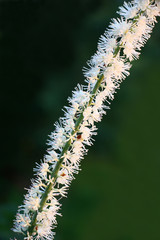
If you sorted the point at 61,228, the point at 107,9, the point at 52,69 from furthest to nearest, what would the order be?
1. the point at 52,69
2. the point at 107,9
3. the point at 61,228

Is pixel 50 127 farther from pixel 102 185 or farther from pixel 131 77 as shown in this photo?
pixel 102 185

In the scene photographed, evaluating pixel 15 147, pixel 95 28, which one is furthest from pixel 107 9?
pixel 15 147

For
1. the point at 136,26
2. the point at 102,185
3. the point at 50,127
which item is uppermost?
the point at 50,127

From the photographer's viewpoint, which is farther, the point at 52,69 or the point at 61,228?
the point at 52,69

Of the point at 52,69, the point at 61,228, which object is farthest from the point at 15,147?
the point at 61,228

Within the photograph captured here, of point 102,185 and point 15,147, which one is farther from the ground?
point 15,147

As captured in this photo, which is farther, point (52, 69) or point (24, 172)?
point (24, 172)

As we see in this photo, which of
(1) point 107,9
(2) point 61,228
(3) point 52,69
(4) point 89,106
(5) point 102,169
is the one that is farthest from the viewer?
(5) point 102,169

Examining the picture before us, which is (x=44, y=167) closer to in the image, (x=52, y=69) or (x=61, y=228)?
(x=61, y=228)

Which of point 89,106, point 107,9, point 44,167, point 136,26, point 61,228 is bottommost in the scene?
point 44,167
